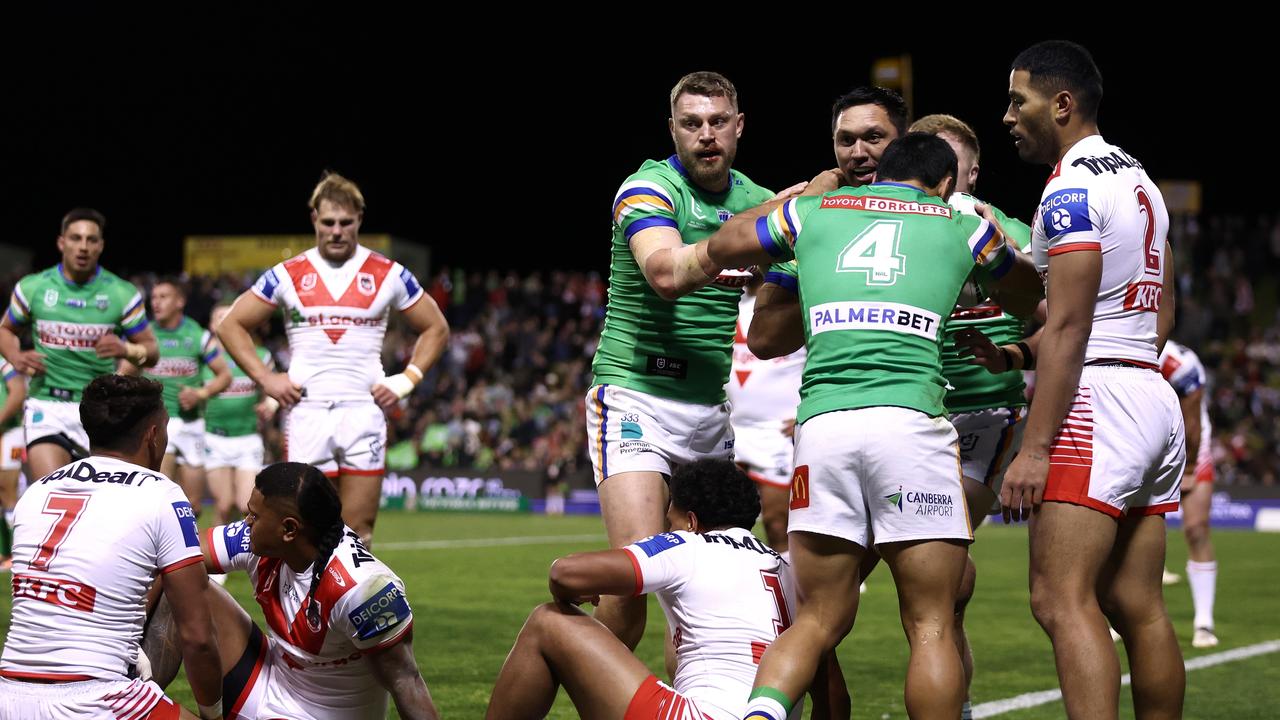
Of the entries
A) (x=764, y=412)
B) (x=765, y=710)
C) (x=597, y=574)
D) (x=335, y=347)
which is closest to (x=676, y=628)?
(x=597, y=574)

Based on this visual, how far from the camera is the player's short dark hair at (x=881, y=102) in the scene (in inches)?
214

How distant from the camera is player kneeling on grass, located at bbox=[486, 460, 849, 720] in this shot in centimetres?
455

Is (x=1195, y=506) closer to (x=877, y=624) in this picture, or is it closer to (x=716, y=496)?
(x=877, y=624)

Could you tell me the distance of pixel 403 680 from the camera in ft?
15.9

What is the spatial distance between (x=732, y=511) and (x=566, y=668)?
789 millimetres

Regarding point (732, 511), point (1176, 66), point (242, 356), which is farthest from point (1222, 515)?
point (732, 511)

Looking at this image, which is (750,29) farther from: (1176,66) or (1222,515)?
(1222,515)

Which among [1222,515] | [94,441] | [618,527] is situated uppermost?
[94,441]

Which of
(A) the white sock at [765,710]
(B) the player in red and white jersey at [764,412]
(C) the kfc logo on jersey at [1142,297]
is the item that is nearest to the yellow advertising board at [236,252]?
(B) the player in red and white jersey at [764,412]

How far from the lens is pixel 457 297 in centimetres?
3772

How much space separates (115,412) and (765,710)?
7.57ft

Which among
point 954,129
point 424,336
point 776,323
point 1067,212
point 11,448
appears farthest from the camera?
point 11,448

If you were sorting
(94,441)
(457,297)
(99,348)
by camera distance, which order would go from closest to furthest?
(94,441)
(99,348)
(457,297)

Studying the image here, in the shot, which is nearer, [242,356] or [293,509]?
[293,509]
